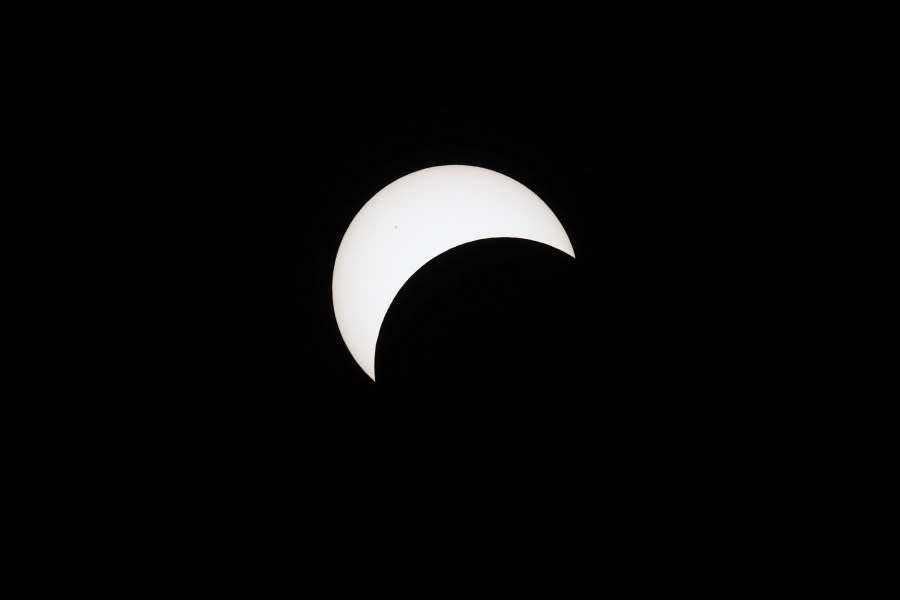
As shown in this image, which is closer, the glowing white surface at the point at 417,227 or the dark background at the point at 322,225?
the glowing white surface at the point at 417,227

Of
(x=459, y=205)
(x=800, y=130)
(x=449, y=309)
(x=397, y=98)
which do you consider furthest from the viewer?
(x=800, y=130)

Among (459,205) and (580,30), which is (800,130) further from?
(459,205)

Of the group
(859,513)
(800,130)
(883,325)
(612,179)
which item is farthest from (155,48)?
(859,513)

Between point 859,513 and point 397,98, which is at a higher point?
point 397,98

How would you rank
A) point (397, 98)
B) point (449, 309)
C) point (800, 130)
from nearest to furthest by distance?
1. point (449, 309)
2. point (397, 98)
3. point (800, 130)

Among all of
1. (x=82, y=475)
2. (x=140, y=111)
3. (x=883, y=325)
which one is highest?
(x=140, y=111)
